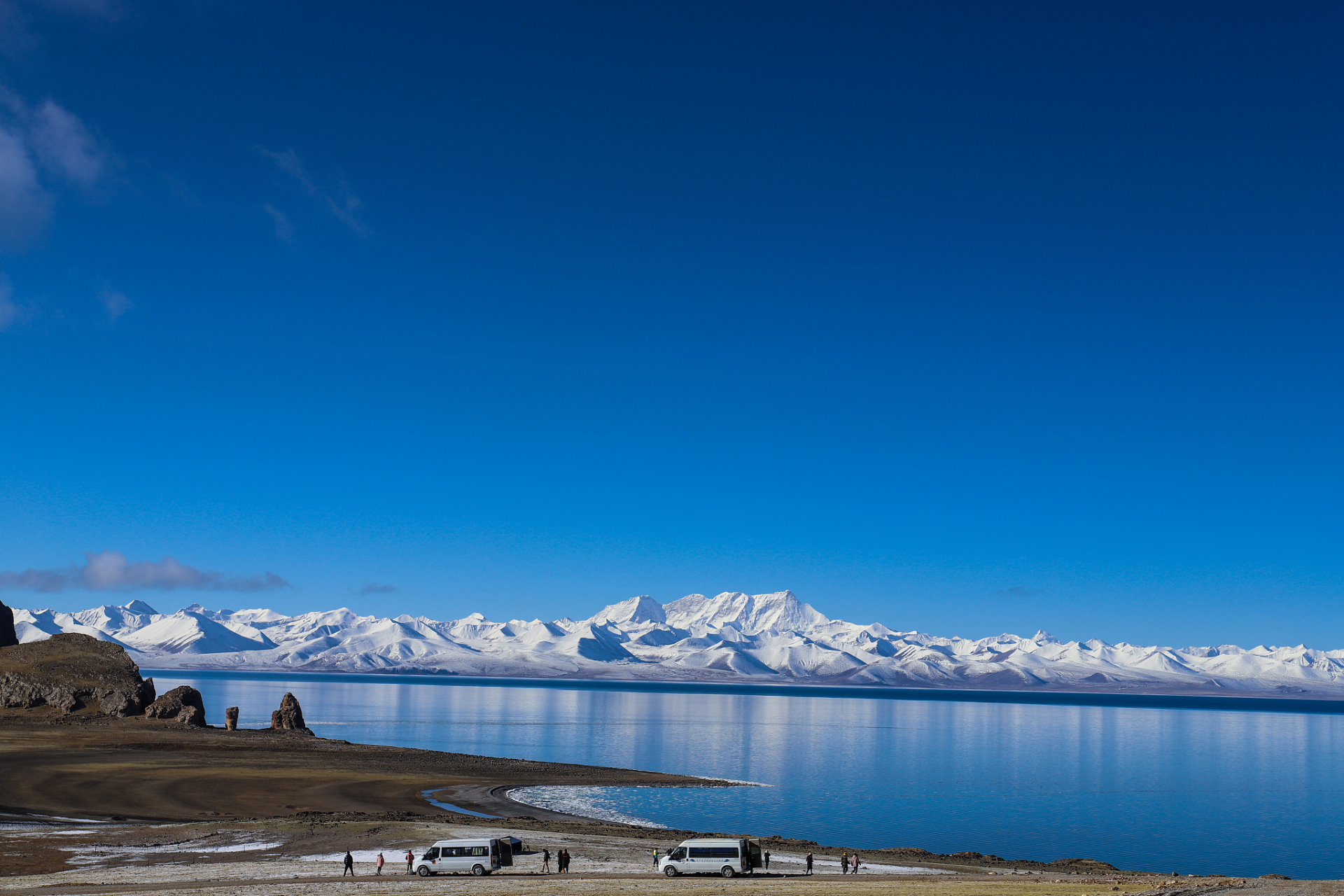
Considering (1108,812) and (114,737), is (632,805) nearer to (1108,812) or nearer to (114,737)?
(1108,812)

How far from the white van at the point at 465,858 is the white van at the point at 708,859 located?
836 centimetres

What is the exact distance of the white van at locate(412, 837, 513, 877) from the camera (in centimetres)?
5019

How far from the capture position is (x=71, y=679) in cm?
13725

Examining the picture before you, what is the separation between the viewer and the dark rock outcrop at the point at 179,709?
13300 cm

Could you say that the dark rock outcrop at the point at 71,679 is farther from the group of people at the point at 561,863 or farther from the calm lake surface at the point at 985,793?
the group of people at the point at 561,863

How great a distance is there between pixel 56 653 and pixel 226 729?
32160mm

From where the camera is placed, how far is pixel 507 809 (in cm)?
7912

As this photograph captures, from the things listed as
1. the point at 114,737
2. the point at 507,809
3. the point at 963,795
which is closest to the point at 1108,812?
the point at 963,795

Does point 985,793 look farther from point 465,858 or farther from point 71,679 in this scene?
point 71,679

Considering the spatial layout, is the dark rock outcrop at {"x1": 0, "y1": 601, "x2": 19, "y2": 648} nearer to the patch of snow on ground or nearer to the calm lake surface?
the calm lake surface

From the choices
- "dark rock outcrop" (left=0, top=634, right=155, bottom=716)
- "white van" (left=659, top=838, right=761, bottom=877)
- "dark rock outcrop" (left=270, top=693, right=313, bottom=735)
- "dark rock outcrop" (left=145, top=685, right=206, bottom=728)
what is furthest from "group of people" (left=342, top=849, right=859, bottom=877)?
"dark rock outcrop" (left=0, top=634, right=155, bottom=716)

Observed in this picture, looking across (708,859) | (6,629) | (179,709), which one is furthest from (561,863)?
(6,629)

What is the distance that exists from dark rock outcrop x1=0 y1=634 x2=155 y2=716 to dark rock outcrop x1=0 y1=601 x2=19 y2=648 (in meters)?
10.7

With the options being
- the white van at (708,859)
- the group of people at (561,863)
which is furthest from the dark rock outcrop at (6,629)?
the white van at (708,859)
